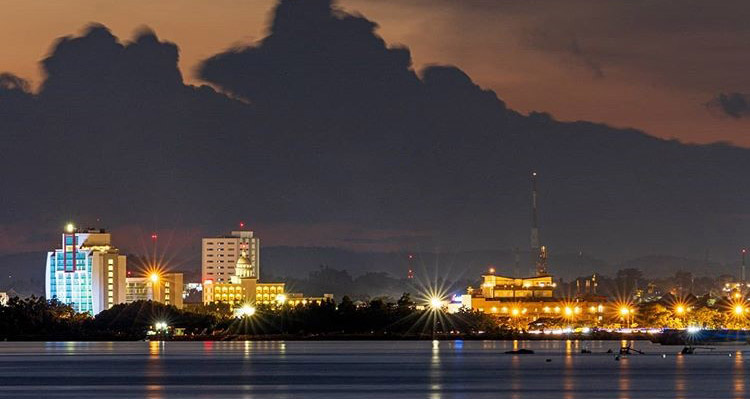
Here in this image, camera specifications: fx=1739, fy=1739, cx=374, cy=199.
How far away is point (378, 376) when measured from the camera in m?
115

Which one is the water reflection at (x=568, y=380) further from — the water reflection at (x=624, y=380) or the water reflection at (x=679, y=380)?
the water reflection at (x=679, y=380)

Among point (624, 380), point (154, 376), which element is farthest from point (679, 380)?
point (154, 376)

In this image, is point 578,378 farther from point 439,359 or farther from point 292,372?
point 439,359

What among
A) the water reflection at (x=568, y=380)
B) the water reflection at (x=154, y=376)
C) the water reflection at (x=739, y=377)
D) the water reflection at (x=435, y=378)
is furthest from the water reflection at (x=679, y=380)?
the water reflection at (x=154, y=376)

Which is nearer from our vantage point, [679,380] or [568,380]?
[679,380]

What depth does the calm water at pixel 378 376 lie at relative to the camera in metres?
94.5

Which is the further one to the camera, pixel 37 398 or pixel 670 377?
pixel 670 377

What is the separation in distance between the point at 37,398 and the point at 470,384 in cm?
2607

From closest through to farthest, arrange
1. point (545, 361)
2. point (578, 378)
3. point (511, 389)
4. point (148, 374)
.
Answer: point (511, 389)
point (578, 378)
point (148, 374)
point (545, 361)

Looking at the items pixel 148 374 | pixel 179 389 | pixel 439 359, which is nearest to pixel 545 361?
pixel 439 359

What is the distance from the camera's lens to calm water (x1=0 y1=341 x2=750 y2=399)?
94500mm

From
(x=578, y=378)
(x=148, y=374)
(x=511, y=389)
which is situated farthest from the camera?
(x=148, y=374)

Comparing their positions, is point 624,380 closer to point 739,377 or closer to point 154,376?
point 739,377

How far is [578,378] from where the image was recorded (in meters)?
109
